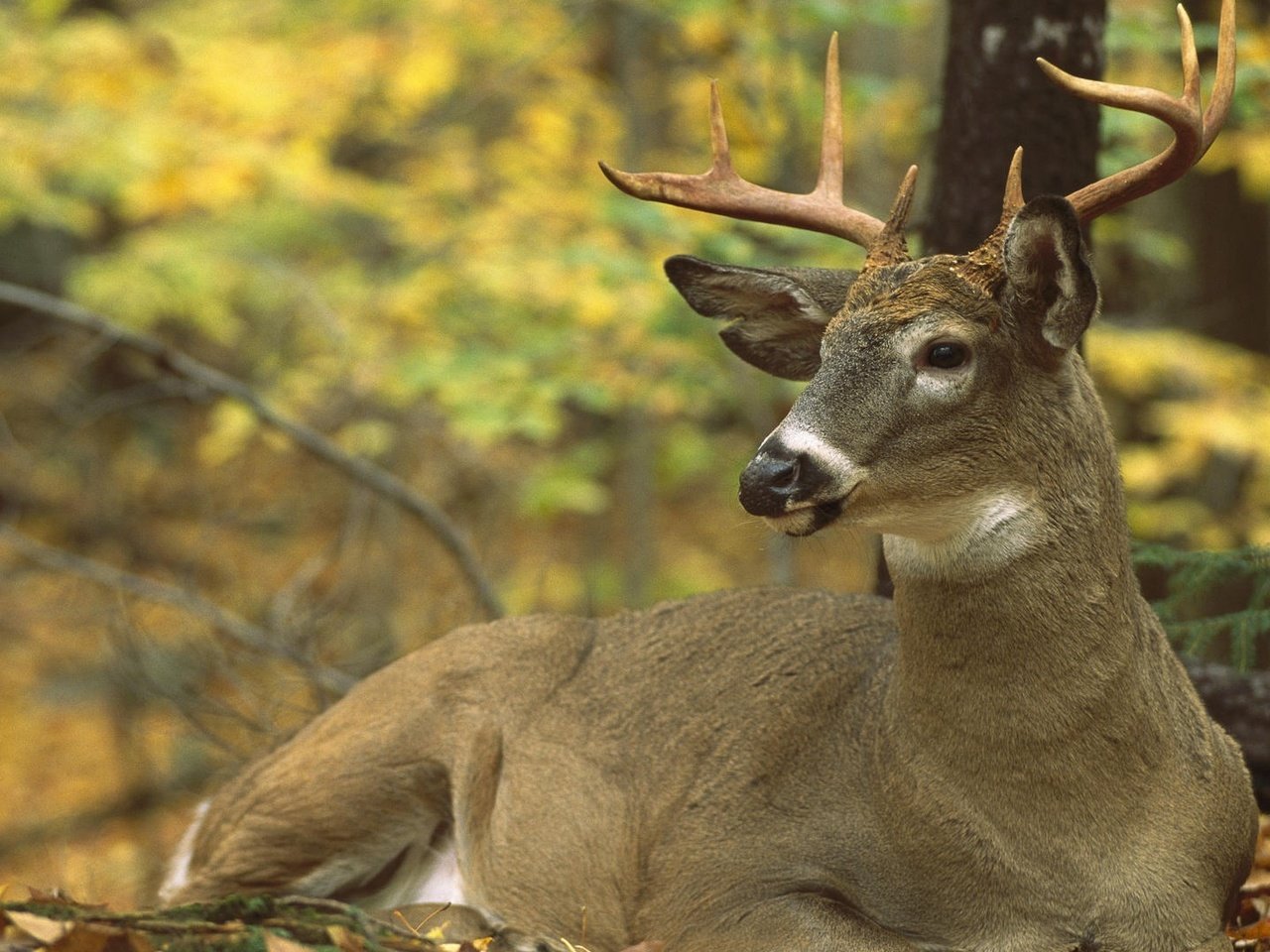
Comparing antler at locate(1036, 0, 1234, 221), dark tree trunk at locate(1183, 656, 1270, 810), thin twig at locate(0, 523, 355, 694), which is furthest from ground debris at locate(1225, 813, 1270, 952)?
thin twig at locate(0, 523, 355, 694)

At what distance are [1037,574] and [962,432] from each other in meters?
0.38

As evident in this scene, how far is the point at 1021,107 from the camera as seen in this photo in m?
5.52

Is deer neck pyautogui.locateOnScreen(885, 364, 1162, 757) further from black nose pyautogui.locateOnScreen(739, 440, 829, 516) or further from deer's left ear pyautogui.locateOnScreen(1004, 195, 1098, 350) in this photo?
black nose pyautogui.locateOnScreen(739, 440, 829, 516)

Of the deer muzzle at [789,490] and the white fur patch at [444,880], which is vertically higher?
the deer muzzle at [789,490]

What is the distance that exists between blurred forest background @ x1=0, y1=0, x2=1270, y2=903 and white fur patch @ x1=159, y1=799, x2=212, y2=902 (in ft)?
3.85

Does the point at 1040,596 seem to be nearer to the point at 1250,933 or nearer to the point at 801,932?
the point at 801,932

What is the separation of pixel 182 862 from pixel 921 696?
110 inches

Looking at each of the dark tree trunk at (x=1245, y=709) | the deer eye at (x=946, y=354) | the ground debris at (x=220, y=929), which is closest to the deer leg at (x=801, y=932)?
the ground debris at (x=220, y=929)

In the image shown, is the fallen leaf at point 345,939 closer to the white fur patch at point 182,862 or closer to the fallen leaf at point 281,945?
the fallen leaf at point 281,945

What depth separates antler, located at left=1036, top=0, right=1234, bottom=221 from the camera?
3787 millimetres

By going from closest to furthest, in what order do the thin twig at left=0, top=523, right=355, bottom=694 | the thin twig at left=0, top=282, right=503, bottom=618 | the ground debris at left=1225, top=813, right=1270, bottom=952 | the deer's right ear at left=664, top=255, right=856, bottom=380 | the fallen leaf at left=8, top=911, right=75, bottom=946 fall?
the fallen leaf at left=8, top=911, right=75, bottom=946 → the ground debris at left=1225, top=813, right=1270, bottom=952 → the deer's right ear at left=664, top=255, right=856, bottom=380 → the thin twig at left=0, top=282, right=503, bottom=618 → the thin twig at left=0, top=523, right=355, bottom=694

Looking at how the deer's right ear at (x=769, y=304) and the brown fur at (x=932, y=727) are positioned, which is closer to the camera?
the brown fur at (x=932, y=727)

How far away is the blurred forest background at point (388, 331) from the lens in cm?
874

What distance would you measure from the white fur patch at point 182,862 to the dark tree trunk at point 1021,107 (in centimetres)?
325
